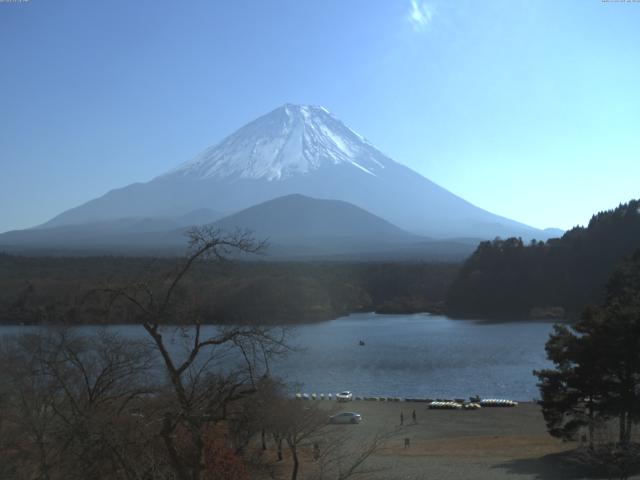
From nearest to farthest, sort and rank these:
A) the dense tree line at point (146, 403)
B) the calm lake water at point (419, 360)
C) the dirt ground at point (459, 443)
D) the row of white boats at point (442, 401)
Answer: the dense tree line at point (146, 403)
the dirt ground at point (459, 443)
the row of white boats at point (442, 401)
the calm lake water at point (419, 360)

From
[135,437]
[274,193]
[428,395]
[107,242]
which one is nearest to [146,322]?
[135,437]

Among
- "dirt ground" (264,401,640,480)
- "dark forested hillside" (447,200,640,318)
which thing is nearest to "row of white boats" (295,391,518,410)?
"dirt ground" (264,401,640,480)

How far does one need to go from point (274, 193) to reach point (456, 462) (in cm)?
10191

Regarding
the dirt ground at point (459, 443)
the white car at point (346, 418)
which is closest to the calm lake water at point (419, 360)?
the white car at point (346, 418)

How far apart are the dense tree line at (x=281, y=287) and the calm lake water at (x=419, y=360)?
2.66 meters

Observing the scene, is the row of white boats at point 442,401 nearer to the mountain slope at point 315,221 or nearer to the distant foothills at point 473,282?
the distant foothills at point 473,282

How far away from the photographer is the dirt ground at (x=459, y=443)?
8.84 m

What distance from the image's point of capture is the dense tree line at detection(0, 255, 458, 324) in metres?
29.2

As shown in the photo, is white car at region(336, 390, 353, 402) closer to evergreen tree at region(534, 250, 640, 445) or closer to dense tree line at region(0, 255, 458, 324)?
dense tree line at region(0, 255, 458, 324)

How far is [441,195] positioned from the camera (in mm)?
118625

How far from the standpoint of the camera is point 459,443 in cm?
1195

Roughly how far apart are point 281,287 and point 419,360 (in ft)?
48.9

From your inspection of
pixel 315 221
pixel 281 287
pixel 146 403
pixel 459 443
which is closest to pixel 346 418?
pixel 459 443

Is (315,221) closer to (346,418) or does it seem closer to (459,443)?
(346,418)
